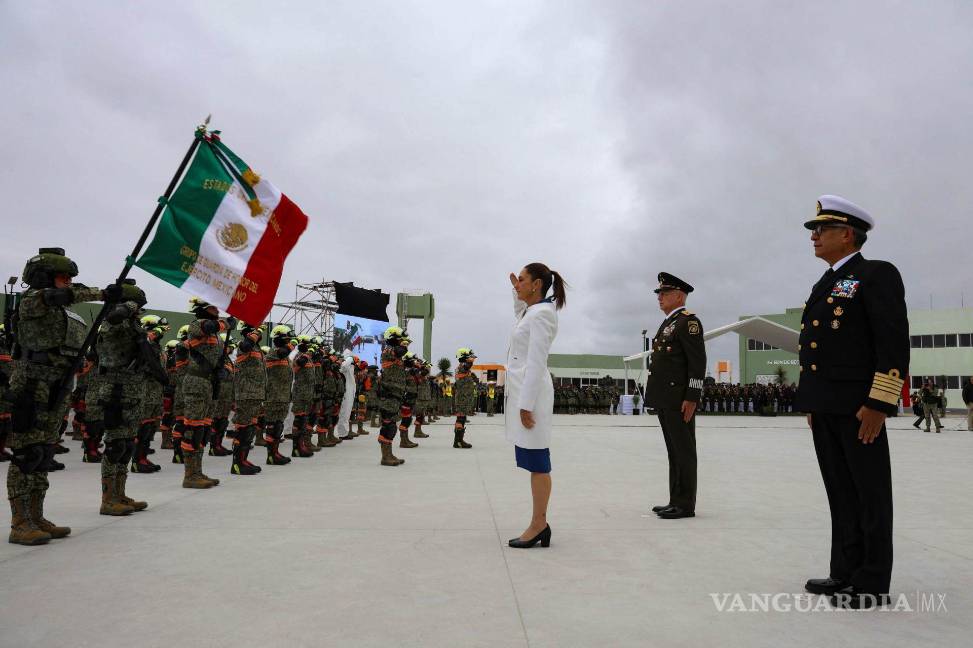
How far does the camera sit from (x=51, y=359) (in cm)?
420

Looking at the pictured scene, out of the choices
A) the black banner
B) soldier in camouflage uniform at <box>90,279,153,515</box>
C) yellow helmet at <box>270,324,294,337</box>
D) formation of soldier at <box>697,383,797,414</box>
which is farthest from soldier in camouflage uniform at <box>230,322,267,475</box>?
formation of soldier at <box>697,383,797,414</box>

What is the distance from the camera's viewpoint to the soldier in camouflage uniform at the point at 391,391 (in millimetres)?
8570

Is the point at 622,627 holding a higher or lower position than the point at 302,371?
lower

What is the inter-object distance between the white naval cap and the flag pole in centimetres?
414

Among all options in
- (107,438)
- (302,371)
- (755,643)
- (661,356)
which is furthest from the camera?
(302,371)

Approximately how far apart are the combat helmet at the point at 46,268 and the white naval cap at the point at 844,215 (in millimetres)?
4881

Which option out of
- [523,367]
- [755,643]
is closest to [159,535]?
[523,367]

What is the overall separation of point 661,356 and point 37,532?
480cm

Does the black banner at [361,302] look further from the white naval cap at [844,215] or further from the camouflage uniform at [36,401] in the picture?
the white naval cap at [844,215]

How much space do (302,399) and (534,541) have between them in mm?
7090

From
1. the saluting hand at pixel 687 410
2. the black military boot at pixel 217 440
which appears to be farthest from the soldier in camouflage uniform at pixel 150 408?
the saluting hand at pixel 687 410

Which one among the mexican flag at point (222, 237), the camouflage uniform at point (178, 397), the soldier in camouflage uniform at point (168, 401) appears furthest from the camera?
the soldier in camouflage uniform at point (168, 401)

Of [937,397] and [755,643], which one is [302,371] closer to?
[755,643]

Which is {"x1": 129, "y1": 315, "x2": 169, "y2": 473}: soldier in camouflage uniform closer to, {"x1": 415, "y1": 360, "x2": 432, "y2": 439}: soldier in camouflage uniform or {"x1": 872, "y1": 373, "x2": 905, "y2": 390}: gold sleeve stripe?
{"x1": 872, "y1": 373, "x2": 905, "y2": 390}: gold sleeve stripe
